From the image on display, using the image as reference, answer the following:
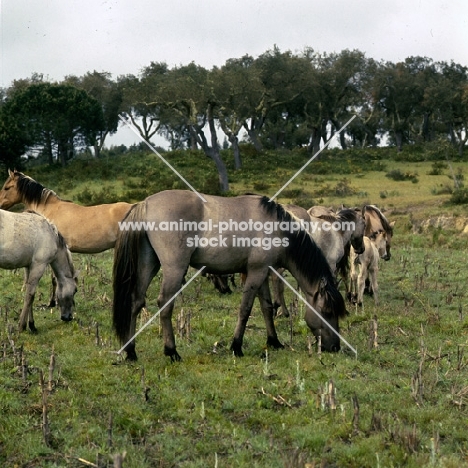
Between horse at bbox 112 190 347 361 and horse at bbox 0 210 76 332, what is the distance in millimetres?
2049

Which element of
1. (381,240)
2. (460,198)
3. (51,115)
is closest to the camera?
(381,240)

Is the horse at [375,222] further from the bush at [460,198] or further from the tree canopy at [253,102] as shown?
the tree canopy at [253,102]

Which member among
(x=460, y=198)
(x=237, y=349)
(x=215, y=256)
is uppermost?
(x=460, y=198)

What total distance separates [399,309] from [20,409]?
7623 millimetres

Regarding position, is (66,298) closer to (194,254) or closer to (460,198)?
(194,254)

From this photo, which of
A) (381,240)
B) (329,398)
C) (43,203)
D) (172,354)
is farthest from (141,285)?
(381,240)

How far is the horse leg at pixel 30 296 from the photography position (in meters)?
8.95

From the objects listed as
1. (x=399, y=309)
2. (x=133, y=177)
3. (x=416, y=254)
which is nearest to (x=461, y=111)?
(x=133, y=177)

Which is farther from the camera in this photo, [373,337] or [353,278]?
[353,278]

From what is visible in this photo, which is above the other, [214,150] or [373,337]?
[214,150]

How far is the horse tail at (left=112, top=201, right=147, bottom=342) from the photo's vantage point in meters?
7.75

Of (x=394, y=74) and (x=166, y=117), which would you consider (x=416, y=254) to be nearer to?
(x=166, y=117)

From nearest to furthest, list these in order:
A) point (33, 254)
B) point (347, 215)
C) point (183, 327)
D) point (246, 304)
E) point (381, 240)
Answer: point (246, 304)
point (183, 327)
point (33, 254)
point (347, 215)
point (381, 240)

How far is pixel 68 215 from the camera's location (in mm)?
11953
